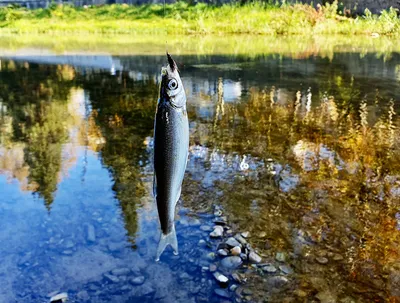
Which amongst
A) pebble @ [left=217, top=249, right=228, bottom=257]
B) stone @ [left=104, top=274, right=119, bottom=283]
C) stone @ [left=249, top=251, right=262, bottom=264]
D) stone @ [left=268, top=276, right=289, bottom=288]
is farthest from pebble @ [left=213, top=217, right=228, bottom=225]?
stone @ [left=104, top=274, right=119, bottom=283]

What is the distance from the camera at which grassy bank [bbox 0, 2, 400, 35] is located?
28.6m

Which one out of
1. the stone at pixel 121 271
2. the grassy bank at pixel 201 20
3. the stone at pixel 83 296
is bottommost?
the stone at pixel 83 296

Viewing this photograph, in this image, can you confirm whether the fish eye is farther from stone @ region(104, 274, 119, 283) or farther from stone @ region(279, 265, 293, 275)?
stone @ region(279, 265, 293, 275)

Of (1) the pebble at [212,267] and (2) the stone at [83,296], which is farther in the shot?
(1) the pebble at [212,267]

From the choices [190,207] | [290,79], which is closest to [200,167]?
[190,207]

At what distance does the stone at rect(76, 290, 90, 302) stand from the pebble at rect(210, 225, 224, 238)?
146 centimetres

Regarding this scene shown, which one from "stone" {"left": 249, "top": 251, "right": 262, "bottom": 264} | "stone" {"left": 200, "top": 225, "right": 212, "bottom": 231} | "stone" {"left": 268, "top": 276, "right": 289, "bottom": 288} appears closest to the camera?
"stone" {"left": 268, "top": 276, "right": 289, "bottom": 288}

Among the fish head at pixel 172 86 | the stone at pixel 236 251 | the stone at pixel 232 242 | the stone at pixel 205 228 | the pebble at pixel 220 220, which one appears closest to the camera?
the fish head at pixel 172 86

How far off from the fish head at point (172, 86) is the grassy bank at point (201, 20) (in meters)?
24.7

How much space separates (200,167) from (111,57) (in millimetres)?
14092

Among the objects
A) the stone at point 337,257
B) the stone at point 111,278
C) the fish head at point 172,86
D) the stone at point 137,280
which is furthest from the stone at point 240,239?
the fish head at point 172,86

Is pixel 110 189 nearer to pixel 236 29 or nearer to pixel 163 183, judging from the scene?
pixel 163 183

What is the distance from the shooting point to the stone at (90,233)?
4961 millimetres

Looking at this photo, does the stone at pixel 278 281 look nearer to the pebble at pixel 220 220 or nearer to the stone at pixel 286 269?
the stone at pixel 286 269
